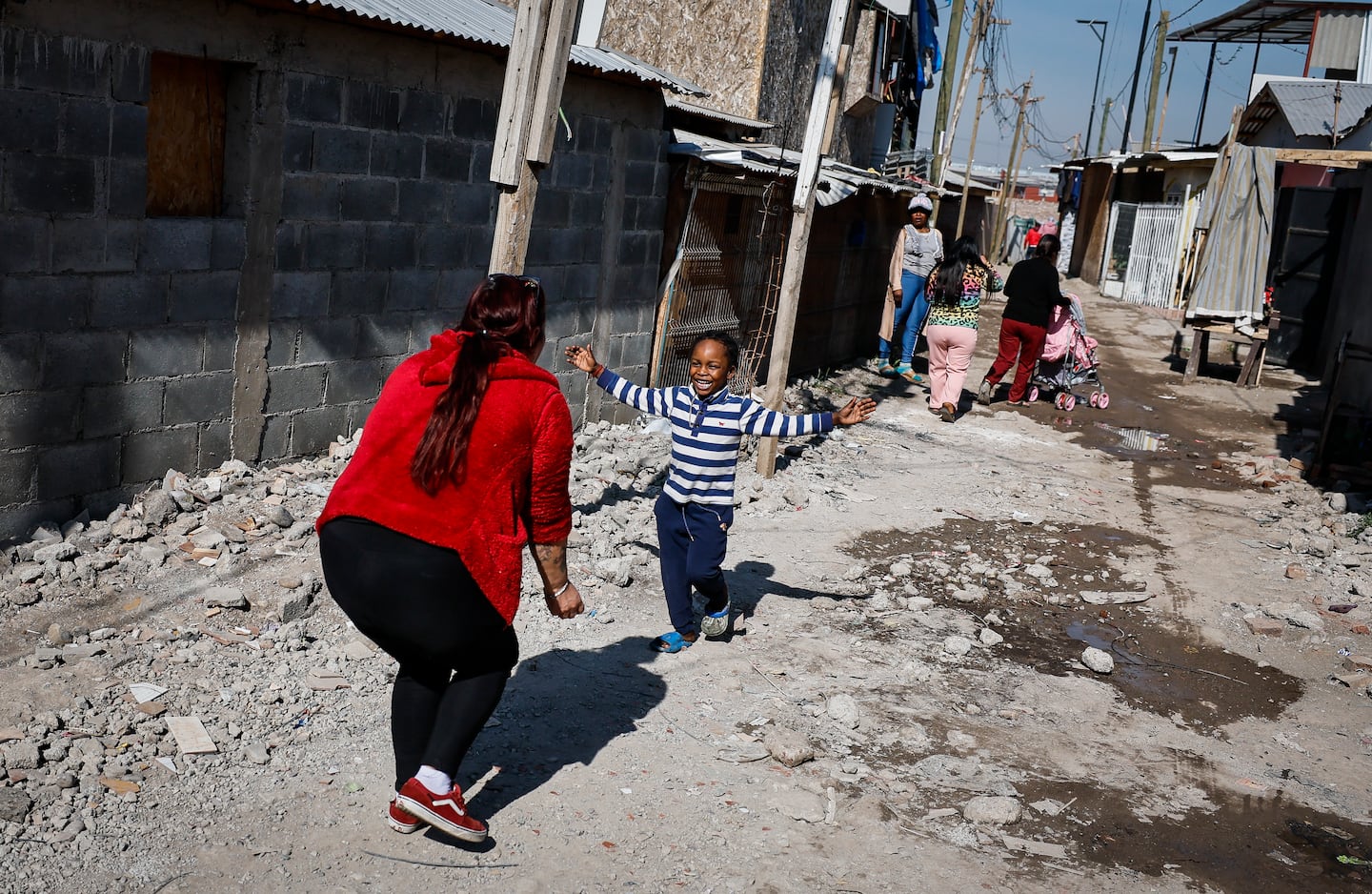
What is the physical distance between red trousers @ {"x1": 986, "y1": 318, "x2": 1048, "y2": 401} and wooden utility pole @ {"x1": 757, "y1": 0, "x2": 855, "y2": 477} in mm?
4522

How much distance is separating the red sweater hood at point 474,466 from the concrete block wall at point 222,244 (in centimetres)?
303

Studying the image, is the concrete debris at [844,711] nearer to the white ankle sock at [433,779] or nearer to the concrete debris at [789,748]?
the concrete debris at [789,748]

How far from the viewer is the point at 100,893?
3168mm

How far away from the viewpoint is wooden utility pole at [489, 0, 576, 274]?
4977 mm

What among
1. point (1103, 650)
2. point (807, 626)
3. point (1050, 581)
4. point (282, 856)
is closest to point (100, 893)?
point (282, 856)

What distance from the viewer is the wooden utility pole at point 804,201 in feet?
26.0

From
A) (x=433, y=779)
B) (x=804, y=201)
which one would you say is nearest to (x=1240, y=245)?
(x=804, y=201)

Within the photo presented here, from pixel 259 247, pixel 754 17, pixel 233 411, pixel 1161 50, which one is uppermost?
→ pixel 1161 50

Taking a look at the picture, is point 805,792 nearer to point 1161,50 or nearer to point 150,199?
point 150,199

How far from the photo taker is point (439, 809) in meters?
3.33

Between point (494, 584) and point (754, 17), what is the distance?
46.0 feet

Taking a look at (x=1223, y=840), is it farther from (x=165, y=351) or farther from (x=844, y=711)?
(x=165, y=351)

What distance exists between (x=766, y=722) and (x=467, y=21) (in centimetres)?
492

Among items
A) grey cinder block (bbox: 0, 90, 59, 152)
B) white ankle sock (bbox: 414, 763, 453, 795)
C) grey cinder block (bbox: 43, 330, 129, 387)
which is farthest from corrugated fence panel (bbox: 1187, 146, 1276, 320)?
white ankle sock (bbox: 414, 763, 453, 795)
